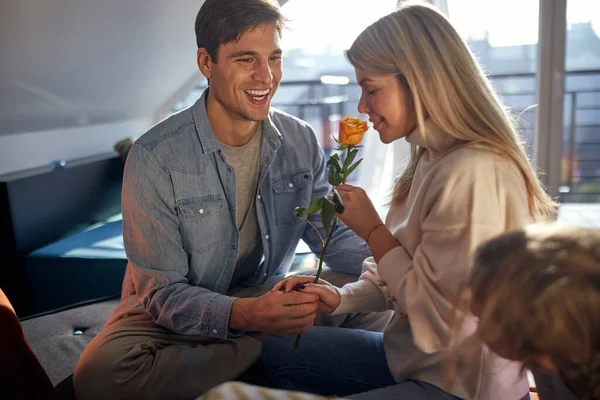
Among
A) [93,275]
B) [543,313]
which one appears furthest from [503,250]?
[93,275]

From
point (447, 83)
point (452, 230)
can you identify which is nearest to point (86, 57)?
point (447, 83)

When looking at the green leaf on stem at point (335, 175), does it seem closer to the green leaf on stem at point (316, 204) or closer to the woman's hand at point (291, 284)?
the green leaf on stem at point (316, 204)

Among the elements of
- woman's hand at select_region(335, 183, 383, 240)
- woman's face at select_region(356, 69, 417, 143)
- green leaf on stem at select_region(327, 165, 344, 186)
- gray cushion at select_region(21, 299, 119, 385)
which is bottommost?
gray cushion at select_region(21, 299, 119, 385)

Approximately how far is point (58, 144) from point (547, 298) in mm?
2955

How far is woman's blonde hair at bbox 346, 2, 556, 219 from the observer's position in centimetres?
122

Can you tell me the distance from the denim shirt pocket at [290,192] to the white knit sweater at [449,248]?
655mm

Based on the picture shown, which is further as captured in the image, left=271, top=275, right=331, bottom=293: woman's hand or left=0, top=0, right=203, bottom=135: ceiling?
left=0, top=0, right=203, bottom=135: ceiling

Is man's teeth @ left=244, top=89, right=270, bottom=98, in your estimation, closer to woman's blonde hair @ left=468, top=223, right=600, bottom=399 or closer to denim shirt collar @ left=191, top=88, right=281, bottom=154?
denim shirt collar @ left=191, top=88, right=281, bottom=154

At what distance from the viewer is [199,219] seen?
1739 mm

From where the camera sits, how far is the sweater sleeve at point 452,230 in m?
1.14

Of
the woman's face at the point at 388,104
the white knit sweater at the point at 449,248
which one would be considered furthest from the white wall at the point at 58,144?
the white knit sweater at the point at 449,248

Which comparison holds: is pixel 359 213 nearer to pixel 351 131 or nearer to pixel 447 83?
pixel 351 131

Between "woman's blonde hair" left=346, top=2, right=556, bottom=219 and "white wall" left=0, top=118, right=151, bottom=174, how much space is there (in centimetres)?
217

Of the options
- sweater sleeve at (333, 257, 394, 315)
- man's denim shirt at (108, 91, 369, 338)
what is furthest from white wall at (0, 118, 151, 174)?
sweater sleeve at (333, 257, 394, 315)
